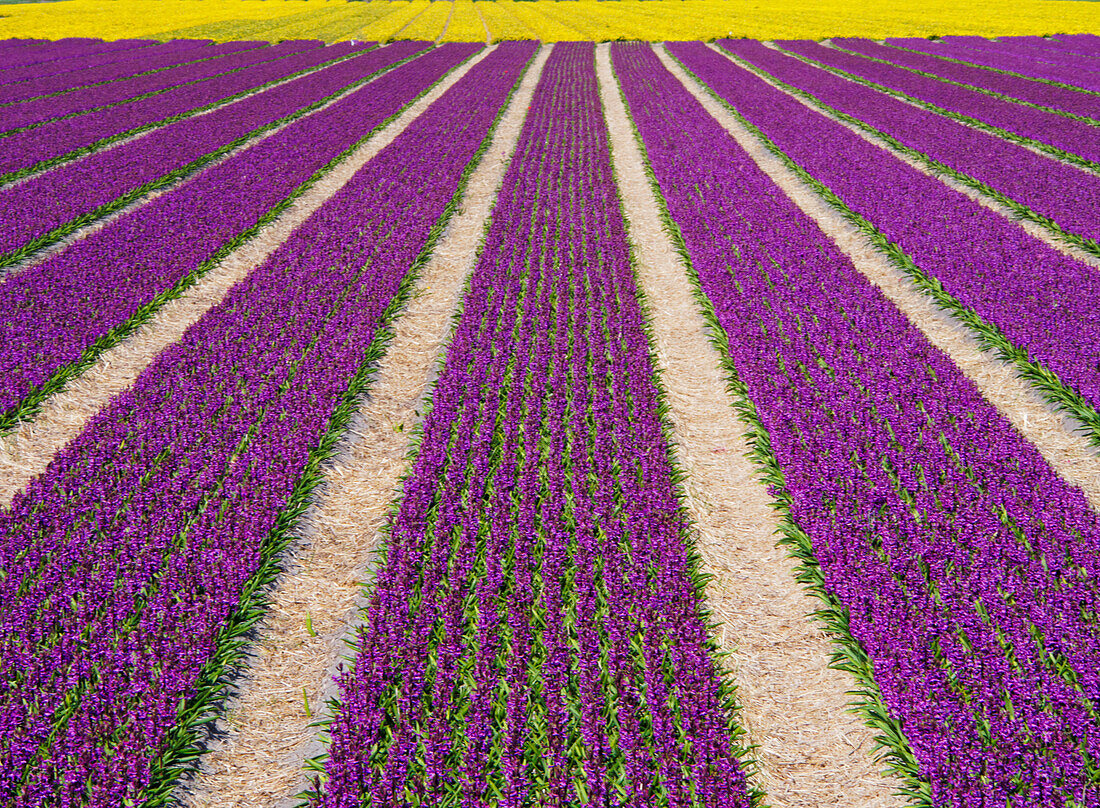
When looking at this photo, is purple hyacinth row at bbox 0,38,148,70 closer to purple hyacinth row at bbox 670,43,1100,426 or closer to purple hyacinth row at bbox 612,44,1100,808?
purple hyacinth row at bbox 670,43,1100,426

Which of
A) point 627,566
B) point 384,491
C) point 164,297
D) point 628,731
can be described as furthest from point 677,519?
point 164,297

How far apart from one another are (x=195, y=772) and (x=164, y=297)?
8912 millimetres

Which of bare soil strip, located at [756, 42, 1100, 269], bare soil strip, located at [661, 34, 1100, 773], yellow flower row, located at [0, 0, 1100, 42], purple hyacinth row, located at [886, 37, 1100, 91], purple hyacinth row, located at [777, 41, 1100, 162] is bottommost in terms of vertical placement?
bare soil strip, located at [661, 34, 1100, 773]

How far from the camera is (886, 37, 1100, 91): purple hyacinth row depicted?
88.1 feet

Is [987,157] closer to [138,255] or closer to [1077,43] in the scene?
[138,255]

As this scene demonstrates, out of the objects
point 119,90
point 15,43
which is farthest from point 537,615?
point 15,43

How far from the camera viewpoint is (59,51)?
39750 mm

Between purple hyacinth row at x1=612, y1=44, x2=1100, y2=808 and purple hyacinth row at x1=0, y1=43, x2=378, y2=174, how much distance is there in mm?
20872

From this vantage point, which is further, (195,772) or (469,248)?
(469,248)

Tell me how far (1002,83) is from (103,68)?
48199mm

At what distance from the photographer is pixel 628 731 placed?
3963 millimetres

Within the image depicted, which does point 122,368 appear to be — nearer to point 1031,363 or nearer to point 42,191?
point 42,191

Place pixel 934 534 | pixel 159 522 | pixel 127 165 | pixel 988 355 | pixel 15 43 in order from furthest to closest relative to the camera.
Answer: pixel 15 43 < pixel 127 165 < pixel 988 355 < pixel 159 522 < pixel 934 534

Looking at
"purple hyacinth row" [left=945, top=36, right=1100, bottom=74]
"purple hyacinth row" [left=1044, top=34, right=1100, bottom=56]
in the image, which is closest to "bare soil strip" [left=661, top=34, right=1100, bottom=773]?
"purple hyacinth row" [left=945, top=36, right=1100, bottom=74]
